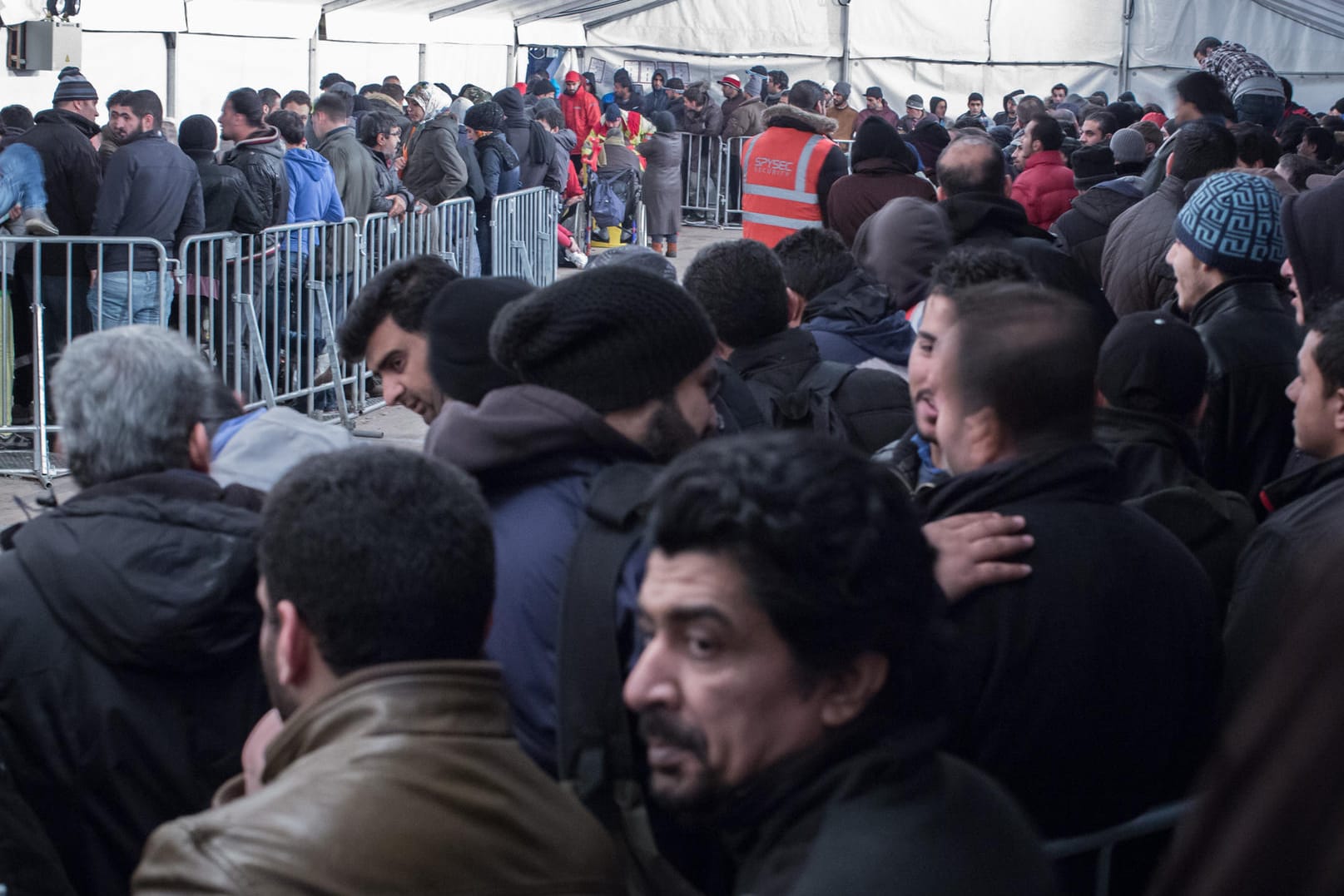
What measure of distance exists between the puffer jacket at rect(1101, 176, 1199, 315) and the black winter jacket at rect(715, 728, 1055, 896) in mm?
4697

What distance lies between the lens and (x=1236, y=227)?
14.6 feet

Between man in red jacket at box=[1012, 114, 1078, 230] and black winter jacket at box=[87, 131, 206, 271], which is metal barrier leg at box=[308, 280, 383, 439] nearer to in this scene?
black winter jacket at box=[87, 131, 206, 271]

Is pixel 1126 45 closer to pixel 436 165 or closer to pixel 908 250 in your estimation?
pixel 436 165

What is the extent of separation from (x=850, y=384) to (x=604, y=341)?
5.50 feet

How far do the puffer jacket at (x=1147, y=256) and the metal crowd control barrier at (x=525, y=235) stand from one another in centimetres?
701

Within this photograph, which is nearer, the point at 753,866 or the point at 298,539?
the point at 753,866

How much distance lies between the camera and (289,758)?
1.78 metres

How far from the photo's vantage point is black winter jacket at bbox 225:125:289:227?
902 centimetres

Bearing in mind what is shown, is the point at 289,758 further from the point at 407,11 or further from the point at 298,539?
the point at 407,11

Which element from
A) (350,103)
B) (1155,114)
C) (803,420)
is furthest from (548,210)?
(803,420)

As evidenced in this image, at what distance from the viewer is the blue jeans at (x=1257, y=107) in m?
9.88

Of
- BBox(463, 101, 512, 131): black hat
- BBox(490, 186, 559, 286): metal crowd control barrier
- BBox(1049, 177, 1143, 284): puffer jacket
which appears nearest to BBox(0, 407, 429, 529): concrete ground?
BBox(490, 186, 559, 286): metal crowd control barrier

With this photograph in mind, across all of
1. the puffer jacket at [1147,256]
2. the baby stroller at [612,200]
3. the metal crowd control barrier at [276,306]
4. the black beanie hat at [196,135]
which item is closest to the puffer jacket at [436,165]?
the metal crowd control barrier at [276,306]

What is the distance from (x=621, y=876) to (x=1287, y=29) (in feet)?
84.7
